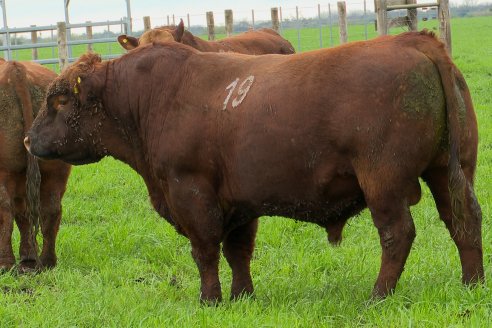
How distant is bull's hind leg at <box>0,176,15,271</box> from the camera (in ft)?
23.2

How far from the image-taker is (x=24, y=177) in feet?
23.9

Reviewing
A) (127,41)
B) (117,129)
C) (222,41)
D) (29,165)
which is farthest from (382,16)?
(117,129)

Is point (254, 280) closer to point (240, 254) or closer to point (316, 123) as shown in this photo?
point (240, 254)

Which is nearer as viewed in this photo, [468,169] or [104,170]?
[468,169]

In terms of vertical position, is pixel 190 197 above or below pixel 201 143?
below

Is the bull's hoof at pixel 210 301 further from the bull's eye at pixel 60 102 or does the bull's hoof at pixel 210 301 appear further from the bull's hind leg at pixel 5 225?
the bull's hind leg at pixel 5 225

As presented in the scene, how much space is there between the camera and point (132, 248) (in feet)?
25.0

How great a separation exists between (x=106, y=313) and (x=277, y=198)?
131 centimetres

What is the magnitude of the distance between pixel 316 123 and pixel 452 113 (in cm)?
81

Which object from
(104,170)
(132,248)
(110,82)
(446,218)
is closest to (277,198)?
(446,218)

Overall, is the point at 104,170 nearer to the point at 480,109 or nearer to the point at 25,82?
the point at 25,82

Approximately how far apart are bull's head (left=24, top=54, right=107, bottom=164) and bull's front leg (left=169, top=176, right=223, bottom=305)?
2.85ft

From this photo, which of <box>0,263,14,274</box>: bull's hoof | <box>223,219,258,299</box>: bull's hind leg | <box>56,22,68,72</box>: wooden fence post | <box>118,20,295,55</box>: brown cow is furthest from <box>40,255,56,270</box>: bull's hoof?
<box>56,22,68,72</box>: wooden fence post

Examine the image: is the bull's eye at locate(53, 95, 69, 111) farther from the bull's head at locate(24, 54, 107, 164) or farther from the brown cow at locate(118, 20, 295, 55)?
the brown cow at locate(118, 20, 295, 55)
